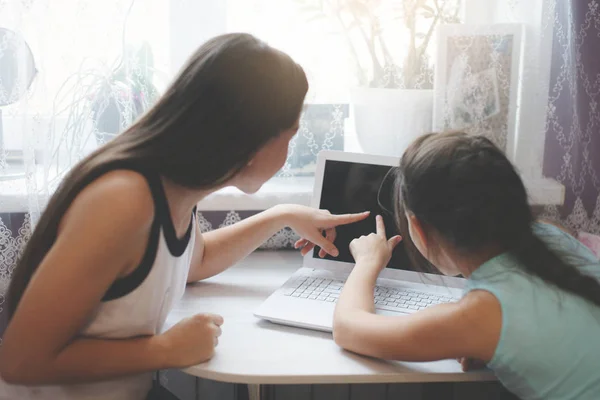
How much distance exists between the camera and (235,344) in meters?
1.08

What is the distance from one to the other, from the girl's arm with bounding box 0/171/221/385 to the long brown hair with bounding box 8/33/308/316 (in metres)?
0.04

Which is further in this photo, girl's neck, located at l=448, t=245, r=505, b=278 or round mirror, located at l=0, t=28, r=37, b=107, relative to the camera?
round mirror, located at l=0, t=28, r=37, b=107

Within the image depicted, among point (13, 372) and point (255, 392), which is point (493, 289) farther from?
point (13, 372)

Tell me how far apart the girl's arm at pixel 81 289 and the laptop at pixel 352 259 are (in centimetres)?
34

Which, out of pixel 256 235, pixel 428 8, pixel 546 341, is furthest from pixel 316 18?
pixel 546 341

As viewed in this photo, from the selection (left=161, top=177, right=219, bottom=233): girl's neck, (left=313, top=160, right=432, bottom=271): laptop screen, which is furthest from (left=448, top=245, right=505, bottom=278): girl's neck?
(left=161, top=177, right=219, bottom=233): girl's neck

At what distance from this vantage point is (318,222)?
1331mm

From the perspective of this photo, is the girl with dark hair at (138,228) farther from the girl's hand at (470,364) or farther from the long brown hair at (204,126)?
the girl's hand at (470,364)

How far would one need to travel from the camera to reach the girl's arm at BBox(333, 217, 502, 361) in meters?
0.95

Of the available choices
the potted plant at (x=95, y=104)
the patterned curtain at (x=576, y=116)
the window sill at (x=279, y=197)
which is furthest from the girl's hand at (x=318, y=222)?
the patterned curtain at (x=576, y=116)

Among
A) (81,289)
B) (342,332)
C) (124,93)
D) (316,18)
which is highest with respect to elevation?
(316,18)

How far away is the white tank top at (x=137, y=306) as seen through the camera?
99 centimetres

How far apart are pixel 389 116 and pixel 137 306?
0.70 m

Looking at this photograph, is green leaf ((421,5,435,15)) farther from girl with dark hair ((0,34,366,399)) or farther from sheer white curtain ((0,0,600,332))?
girl with dark hair ((0,34,366,399))
